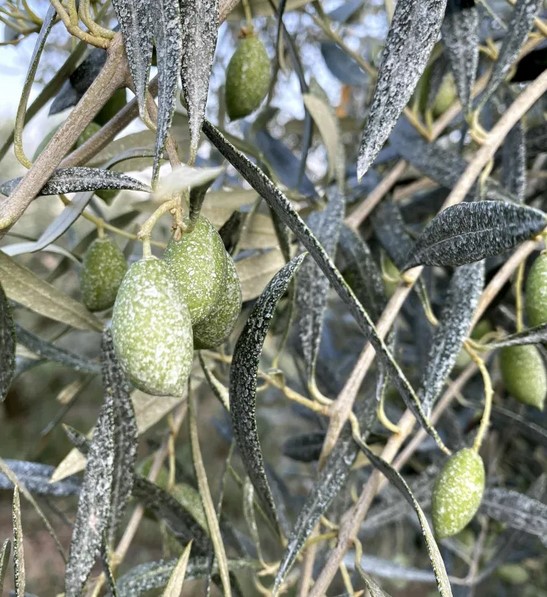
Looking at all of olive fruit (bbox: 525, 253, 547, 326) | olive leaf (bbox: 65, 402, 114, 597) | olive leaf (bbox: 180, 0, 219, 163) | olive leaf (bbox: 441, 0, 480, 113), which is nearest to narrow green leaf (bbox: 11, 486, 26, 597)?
olive leaf (bbox: 65, 402, 114, 597)

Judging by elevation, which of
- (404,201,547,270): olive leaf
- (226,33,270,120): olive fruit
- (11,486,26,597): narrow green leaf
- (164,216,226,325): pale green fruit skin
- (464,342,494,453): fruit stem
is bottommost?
(11,486,26,597): narrow green leaf

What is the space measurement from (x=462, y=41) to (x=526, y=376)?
331mm

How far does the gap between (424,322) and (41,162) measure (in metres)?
0.64

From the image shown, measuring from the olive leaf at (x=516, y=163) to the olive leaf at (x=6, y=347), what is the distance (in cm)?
49

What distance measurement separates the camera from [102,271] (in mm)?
607

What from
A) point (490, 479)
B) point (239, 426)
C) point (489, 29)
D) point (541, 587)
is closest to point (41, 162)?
point (239, 426)

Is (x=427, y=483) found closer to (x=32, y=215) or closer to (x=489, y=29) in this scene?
(x=489, y=29)

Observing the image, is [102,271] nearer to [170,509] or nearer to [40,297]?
[40,297]

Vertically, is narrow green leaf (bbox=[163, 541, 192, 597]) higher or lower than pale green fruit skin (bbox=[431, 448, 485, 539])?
lower

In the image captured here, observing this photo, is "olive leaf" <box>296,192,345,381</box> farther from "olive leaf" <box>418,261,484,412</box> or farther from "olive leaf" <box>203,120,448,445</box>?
"olive leaf" <box>203,120,448,445</box>

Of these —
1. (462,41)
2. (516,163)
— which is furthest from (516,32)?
(516,163)

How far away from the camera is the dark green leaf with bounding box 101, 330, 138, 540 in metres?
0.51

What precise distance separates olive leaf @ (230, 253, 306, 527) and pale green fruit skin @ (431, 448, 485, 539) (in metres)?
0.14

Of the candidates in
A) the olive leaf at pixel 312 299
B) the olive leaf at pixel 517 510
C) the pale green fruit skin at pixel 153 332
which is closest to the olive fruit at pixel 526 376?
the olive leaf at pixel 517 510
